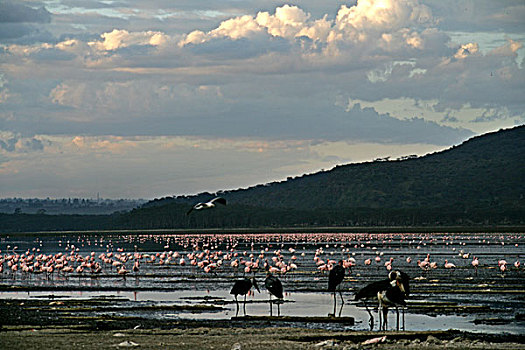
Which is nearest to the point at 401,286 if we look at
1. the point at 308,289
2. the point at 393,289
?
the point at 393,289

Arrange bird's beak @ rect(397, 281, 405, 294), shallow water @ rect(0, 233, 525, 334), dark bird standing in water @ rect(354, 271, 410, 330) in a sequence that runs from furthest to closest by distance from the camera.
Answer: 1. shallow water @ rect(0, 233, 525, 334)
2. bird's beak @ rect(397, 281, 405, 294)
3. dark bird standing in water @ rect(354, 271, 410, 330)

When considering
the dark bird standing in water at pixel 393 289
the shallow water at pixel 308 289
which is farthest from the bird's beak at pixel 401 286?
the shallow water at pixel 308 289

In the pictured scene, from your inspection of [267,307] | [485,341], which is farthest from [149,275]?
[485,341]

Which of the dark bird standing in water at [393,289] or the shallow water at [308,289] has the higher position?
the dark bird standing in water at [393,289]

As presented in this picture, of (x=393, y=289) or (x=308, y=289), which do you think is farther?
(x=308, y=289)

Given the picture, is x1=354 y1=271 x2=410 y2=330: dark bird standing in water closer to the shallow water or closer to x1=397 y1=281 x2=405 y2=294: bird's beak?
x1=397 y1=281 x2=405 y2=294: bird's beak

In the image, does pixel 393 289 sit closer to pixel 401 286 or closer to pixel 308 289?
pixel 401 286

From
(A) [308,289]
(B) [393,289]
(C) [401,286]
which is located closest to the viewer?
(B) [393,289]

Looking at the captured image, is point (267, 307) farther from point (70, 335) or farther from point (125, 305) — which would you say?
point (70, 335)

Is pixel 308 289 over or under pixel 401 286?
under

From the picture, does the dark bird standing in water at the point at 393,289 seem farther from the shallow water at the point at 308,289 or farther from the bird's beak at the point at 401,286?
the shallow water at the point at 308,289

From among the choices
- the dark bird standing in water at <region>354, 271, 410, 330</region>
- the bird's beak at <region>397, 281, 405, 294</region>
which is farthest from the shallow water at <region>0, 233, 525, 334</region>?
the bird's beak at <region>397, 281, 405, 294</region>

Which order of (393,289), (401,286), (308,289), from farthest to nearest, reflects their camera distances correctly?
(308,289)
(401,286)
(393,289)

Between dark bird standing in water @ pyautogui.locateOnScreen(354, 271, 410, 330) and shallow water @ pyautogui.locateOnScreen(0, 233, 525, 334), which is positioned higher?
dark bird standing in water @ pyautogui.locateOnScreen(354, 271, 410, 330)
